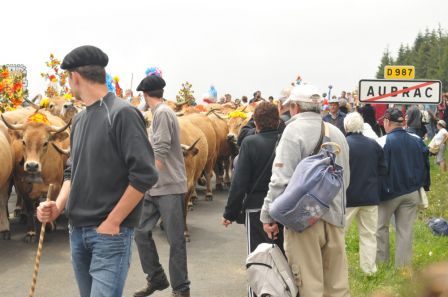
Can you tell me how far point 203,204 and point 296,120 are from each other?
30.1 feet

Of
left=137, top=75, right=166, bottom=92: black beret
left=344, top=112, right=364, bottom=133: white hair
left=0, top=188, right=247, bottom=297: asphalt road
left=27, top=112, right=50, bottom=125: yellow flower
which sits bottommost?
left=0, top=188, right=247, bottom=297: asphalt road

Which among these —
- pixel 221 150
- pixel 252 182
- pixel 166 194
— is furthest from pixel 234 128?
pixel 252 182

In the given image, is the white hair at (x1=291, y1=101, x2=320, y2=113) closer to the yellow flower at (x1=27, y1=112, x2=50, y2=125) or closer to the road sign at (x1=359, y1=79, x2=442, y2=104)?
the road sign at (x1=359, y1=79, x2=442, y2=104)

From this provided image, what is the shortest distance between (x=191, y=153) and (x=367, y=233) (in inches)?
142

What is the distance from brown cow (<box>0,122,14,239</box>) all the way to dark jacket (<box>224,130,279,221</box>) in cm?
521

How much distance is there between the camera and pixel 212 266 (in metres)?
8.48

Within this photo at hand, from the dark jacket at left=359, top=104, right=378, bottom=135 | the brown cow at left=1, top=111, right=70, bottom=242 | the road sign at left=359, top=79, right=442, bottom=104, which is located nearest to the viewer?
the brown cow at left=1, top=111, right=70, bottom=242

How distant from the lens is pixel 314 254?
15.1ft

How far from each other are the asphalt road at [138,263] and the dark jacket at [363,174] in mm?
1636

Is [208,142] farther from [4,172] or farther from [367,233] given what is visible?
[367,233]

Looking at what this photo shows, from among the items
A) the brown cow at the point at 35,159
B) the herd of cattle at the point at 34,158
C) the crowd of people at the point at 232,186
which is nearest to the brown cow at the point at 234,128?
the herd of cattle at the point at 34,158

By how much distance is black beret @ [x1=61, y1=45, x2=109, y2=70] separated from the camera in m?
3.53

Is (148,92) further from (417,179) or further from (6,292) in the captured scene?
(417,179)

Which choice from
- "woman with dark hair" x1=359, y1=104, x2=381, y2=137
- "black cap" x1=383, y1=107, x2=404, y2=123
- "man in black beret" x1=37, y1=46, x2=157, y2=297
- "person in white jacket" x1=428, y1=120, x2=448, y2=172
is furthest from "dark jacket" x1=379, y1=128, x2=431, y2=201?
"person in white jacket" x1=428, y1=120, x2=448, y2=172
